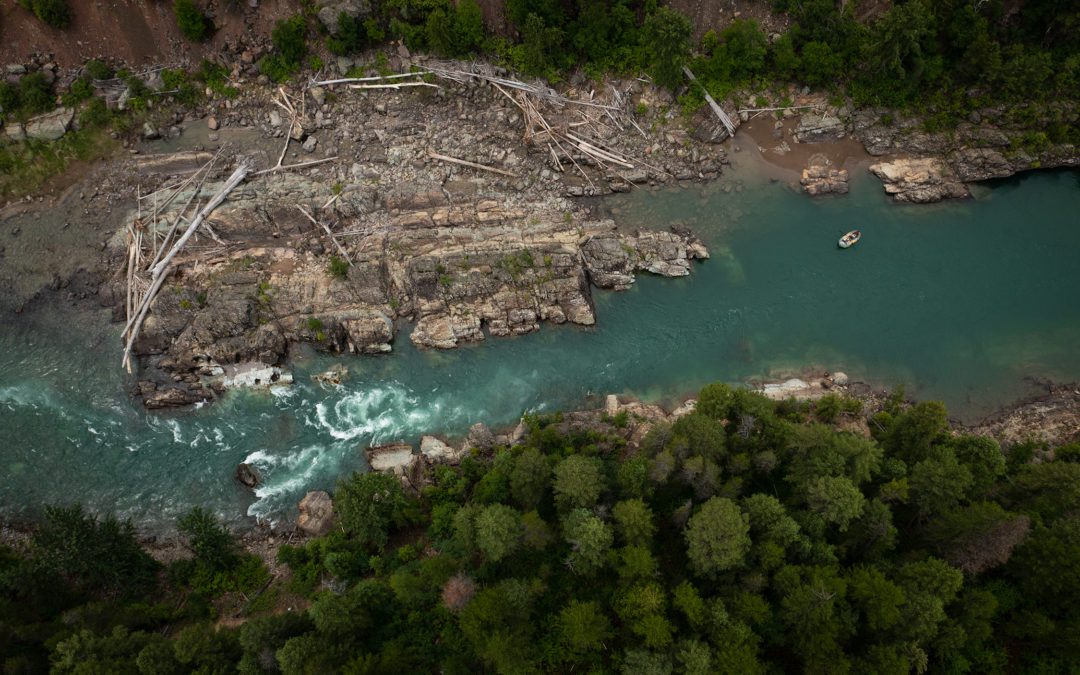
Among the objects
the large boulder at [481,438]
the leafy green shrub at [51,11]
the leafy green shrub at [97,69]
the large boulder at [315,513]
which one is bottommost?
the large boulder at [315,513]

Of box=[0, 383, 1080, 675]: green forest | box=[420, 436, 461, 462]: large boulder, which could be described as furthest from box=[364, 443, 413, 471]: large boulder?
box=[0, 383, 1080, 675]: green forest

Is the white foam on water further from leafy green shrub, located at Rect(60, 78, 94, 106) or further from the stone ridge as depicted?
leafy green shrub, located at Rect(60, 78, 94, 106)

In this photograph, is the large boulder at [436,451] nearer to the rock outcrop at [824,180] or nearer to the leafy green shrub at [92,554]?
the leafy green shrub at [92,554]

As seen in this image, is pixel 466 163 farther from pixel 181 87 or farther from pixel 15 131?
pixel 15 131

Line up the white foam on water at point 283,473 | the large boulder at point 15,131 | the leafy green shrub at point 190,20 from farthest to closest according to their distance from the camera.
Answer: the large boulder at point 15,131 < the leafy green shrub at point 190,20 < the white foam on water at point 283,473

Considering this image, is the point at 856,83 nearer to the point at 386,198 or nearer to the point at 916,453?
the point at 916,453

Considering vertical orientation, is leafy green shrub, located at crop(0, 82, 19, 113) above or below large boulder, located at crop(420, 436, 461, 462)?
above

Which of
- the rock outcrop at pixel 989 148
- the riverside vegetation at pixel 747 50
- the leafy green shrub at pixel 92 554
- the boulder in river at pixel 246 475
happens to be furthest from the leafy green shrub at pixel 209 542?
the rock outcrop at pixel 989 148
